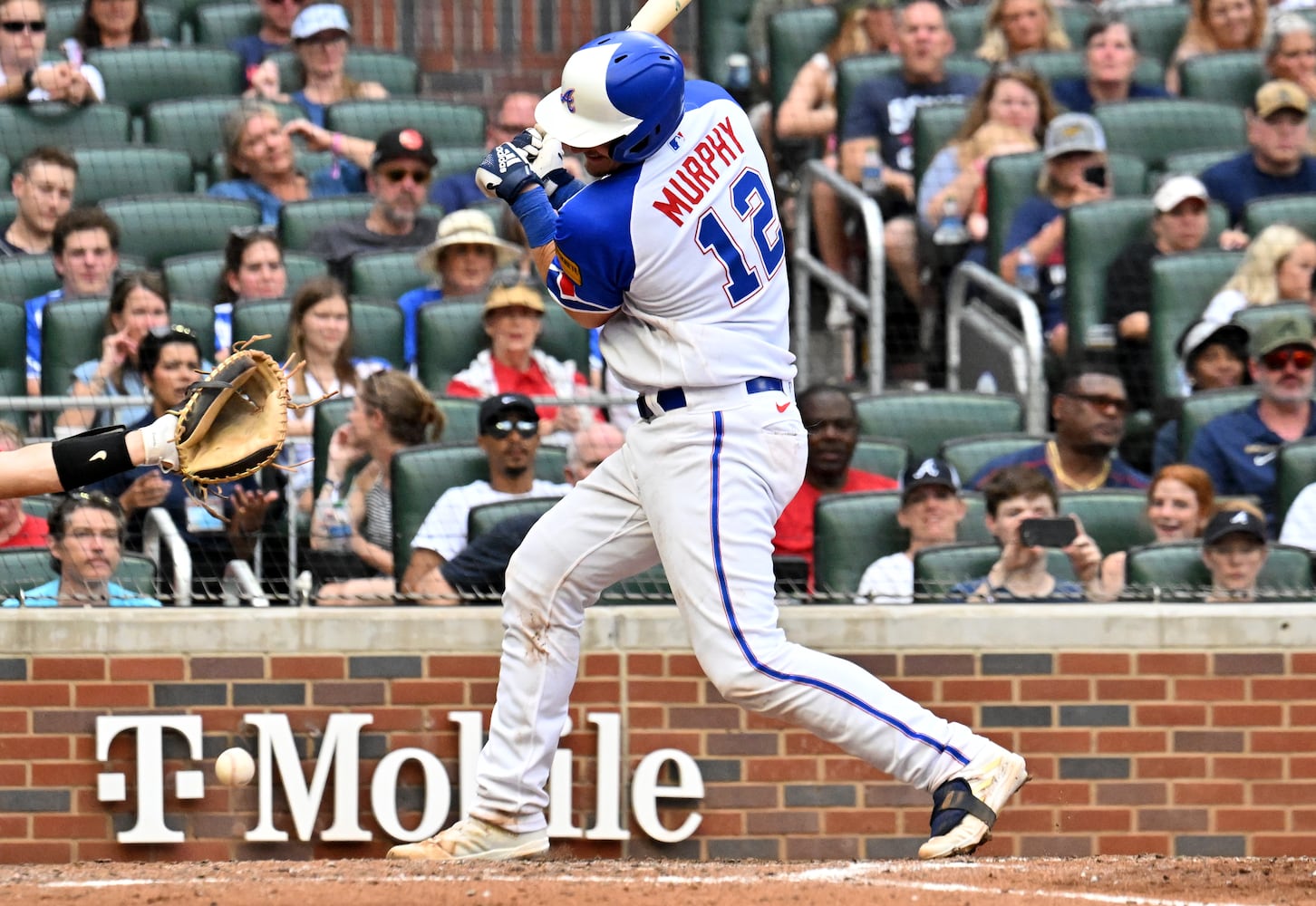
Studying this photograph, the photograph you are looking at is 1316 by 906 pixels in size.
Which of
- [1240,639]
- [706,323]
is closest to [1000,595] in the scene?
[1240,639]

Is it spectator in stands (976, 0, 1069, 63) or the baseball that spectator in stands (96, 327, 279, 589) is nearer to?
the baseball

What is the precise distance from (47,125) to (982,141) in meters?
3.72

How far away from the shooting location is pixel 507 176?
397 cm

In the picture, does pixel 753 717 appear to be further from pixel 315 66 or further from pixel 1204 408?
pixel 315 66

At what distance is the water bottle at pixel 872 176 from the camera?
796cm

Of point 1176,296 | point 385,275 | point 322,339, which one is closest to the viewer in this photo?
point 322,339

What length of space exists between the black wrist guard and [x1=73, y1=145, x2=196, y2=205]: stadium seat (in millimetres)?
3420

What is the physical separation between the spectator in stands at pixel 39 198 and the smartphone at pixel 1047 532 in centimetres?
361

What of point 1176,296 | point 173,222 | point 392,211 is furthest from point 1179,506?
point 173,222

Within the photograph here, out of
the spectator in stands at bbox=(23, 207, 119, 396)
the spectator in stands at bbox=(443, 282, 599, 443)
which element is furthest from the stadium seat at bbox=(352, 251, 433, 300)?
the spectator in stands at bbox=(23, 207, 119, 396)

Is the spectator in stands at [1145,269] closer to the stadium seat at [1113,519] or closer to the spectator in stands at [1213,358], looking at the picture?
the spectator in stands at [1213,358]

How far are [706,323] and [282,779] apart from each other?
6.84 feet

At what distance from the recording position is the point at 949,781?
13.6ft

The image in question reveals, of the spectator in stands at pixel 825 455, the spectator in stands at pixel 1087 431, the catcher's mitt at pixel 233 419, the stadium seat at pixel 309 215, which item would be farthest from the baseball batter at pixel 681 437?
the stadium seat at pixel 309 215
